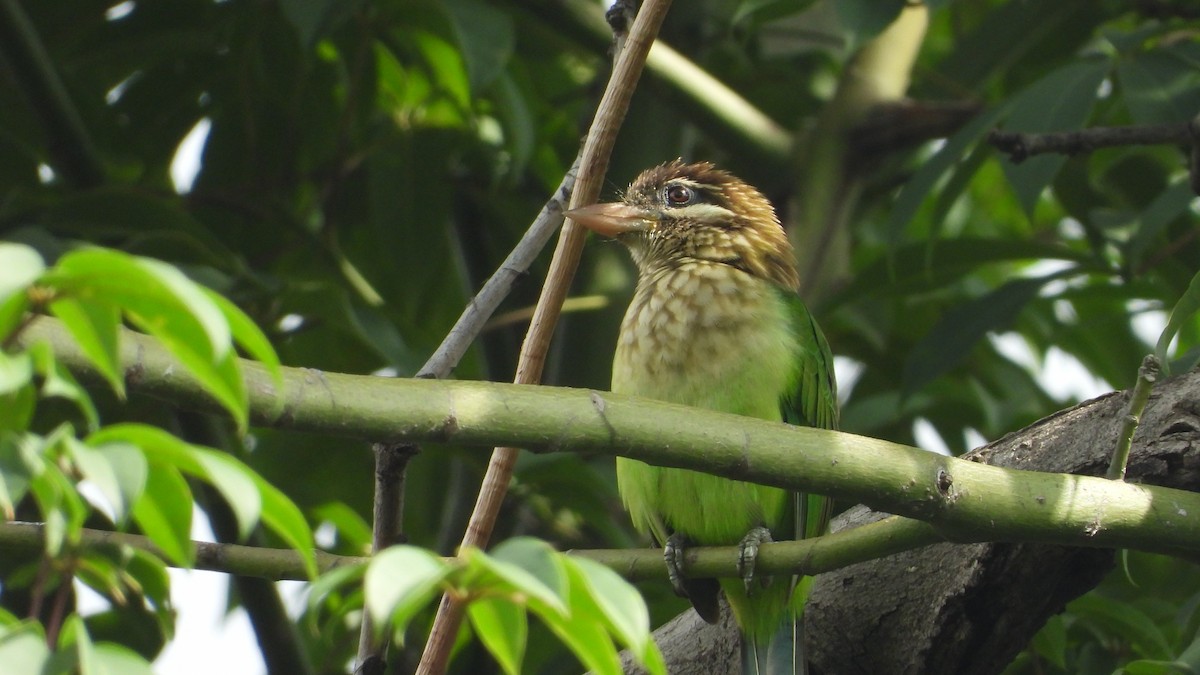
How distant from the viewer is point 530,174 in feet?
18.6

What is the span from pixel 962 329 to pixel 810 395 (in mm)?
882

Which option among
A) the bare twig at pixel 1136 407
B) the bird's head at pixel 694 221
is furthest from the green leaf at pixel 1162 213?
the bare twig at pixel 1136 407

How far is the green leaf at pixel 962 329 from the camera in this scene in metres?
4.66

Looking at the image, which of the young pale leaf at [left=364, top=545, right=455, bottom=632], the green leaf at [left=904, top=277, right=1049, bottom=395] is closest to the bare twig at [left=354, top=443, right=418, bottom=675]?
the young pale leaf at [left=364, top=545, right=455, bottom=632]

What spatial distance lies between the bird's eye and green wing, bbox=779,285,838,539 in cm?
74

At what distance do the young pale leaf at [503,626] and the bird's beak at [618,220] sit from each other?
287 centimetres

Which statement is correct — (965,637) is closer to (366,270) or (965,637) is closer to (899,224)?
(899,224)

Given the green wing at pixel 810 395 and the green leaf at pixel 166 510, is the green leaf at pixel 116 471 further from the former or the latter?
the green wing at pixel 810 395

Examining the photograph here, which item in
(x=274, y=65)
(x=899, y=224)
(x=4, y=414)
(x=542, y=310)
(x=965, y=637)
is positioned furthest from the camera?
(x=274, y=65)

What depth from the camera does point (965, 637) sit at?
3.36 metres

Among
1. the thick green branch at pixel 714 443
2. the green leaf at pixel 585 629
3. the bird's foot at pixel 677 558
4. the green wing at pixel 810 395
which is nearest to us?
the green leaf at pixel 585 629

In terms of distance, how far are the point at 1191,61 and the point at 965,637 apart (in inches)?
80.5

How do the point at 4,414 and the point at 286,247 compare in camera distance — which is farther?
the point at 286,247

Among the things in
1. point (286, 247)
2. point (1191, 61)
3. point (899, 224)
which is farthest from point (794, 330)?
point (286, 247)
